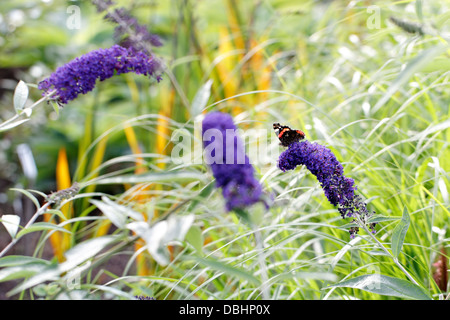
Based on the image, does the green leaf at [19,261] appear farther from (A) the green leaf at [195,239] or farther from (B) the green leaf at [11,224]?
(A) the green leaf at [195,239]

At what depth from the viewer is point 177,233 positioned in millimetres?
423

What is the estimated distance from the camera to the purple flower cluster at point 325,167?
23.2 inches

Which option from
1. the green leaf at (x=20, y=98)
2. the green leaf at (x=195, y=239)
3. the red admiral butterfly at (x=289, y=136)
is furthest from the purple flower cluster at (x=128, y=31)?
the green leaf at (x=195, y=239)

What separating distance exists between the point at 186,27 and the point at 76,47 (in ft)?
4.31

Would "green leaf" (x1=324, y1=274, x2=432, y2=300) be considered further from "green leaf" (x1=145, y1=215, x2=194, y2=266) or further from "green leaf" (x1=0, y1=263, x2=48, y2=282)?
"green leaf" (x1=0, y1=263, x2=48, y2=282)

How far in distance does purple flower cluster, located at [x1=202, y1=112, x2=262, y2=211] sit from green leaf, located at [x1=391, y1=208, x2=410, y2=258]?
27 centimetres

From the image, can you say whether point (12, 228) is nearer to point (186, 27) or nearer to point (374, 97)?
point (374, 97)

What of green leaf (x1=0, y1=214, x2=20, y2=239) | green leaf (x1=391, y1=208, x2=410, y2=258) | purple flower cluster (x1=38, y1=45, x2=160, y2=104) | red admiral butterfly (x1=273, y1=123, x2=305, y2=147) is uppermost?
purple flower cluster (x1=38, y1=45, x2=160, y2=104)

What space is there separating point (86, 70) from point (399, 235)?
548 mm

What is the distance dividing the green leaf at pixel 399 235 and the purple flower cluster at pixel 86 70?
497mm

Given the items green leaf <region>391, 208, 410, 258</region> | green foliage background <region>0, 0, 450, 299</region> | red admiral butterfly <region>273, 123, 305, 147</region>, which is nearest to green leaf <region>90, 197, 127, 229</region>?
green foliage background <region>0, 0, 450, 299</region>

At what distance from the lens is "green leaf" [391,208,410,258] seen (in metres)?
0.61

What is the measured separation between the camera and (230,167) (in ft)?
1.42

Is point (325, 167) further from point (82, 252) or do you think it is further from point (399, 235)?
point (82, 252)
